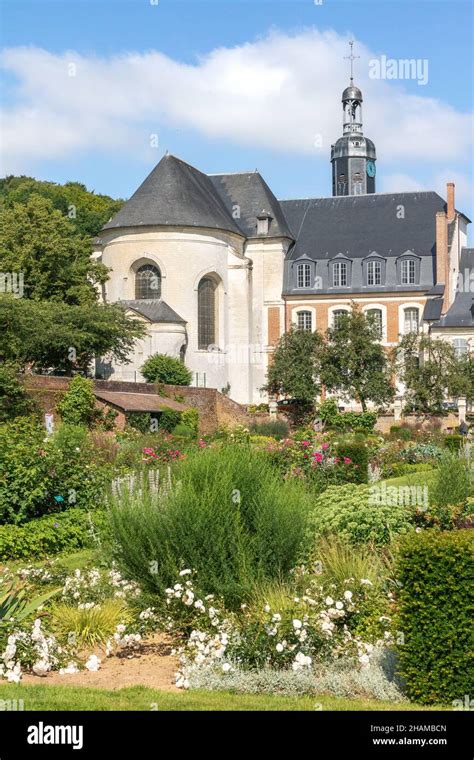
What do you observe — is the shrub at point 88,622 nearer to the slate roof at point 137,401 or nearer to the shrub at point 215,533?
the shrub at point 215,533

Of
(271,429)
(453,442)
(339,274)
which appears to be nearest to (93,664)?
(453,442)

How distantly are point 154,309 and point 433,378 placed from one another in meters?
15.5

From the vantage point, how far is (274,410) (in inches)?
1848

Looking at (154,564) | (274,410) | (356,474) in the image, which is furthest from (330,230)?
(154,564)

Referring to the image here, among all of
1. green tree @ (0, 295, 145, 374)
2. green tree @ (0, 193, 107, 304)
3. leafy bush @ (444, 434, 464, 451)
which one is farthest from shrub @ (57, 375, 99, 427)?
leafy bush @ (444, 434, 464, 451)

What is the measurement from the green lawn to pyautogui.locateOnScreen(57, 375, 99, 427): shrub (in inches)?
1041

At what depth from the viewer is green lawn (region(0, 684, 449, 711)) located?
7016 millimetres

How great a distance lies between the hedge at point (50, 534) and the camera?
13.4m

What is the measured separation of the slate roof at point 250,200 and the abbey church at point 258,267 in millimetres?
83

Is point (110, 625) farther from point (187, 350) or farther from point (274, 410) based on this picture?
point (187, 350)

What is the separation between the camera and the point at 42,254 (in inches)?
1752
